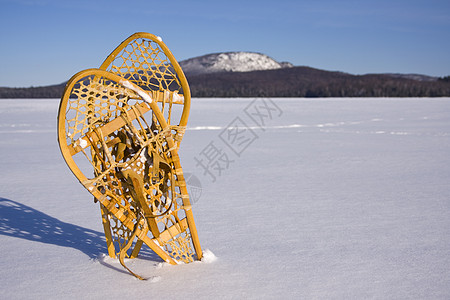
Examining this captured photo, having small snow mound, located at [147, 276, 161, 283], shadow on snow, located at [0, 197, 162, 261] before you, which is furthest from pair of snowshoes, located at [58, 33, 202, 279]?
shadow on snow, located at [0, 197, 162, 261]

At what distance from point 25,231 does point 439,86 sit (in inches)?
1315

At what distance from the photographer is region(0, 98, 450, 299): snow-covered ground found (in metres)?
2.14

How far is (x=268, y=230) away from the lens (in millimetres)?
3047

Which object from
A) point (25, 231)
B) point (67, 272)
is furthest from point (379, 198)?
point (25, 231)

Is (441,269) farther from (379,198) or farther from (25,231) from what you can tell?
(25,231)

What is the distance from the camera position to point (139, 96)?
2074 millimetres

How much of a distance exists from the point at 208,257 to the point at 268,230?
734 mm

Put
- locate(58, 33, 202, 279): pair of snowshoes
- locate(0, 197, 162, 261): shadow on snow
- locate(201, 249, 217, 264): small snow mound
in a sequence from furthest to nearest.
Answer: locate(0, 197, 162, 261): shadow on snow
locate(201, 249, 217, 264): small snow mound
locate(58, 33, 202, 279): pair of snowshoes

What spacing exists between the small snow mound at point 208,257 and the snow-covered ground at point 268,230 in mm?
41

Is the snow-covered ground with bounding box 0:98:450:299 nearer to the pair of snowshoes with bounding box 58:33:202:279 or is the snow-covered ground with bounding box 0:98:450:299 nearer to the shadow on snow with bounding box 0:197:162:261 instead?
the shadow on snow with bounding box 0:197:162:261

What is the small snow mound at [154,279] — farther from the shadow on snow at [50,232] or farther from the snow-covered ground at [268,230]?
the shadow on snow at [50,232]

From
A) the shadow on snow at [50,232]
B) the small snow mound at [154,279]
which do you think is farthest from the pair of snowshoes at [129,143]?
the shadow on snow at [50,232]

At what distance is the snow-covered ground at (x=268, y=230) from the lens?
2145mm

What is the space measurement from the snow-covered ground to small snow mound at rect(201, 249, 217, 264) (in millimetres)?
41
